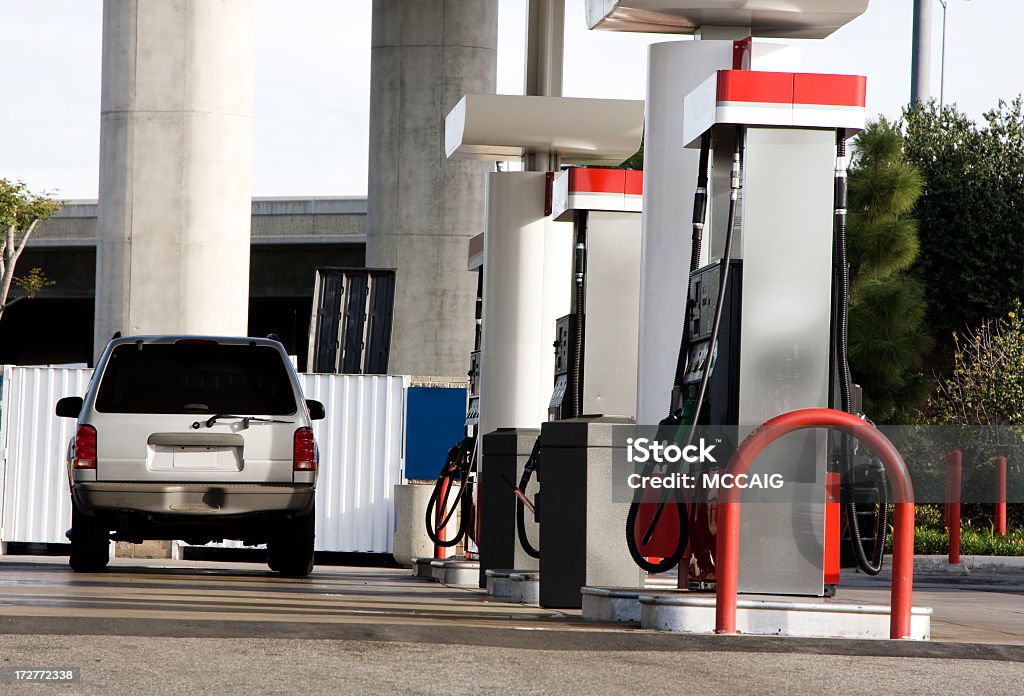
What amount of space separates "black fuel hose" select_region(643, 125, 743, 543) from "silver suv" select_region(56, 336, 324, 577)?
165 inches

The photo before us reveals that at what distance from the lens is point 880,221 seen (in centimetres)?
3109

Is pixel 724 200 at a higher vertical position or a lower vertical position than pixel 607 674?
higher

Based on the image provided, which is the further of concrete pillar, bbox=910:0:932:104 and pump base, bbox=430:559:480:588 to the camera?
concrete pillar, bbox=910:0:932:104

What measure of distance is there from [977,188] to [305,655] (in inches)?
1390

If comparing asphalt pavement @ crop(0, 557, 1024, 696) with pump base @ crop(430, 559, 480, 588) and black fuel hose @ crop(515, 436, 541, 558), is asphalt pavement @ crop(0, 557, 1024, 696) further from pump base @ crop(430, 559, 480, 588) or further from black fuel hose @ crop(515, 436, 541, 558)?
pump base @ crop(430, 559, 480, 588)

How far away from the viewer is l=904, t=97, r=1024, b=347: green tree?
3912 cm

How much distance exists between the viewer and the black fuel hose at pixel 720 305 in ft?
25.8

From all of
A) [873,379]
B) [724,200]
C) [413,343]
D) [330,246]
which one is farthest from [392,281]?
[330,246]

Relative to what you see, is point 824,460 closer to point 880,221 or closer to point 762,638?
point 762,638

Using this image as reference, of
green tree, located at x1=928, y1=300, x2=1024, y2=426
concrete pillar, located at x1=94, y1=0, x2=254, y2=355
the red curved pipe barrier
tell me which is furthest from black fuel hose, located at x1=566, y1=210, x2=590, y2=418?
green tree, located at x1=928, y1=300, x2=1024, y2=426

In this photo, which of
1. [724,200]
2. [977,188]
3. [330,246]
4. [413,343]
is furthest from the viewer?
[330,246]

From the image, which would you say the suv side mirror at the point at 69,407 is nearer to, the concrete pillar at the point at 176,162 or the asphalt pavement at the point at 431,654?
the asphalt pavement at the point at 431,654

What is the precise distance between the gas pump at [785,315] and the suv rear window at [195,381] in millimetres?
4513

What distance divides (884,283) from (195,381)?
2063 cm
